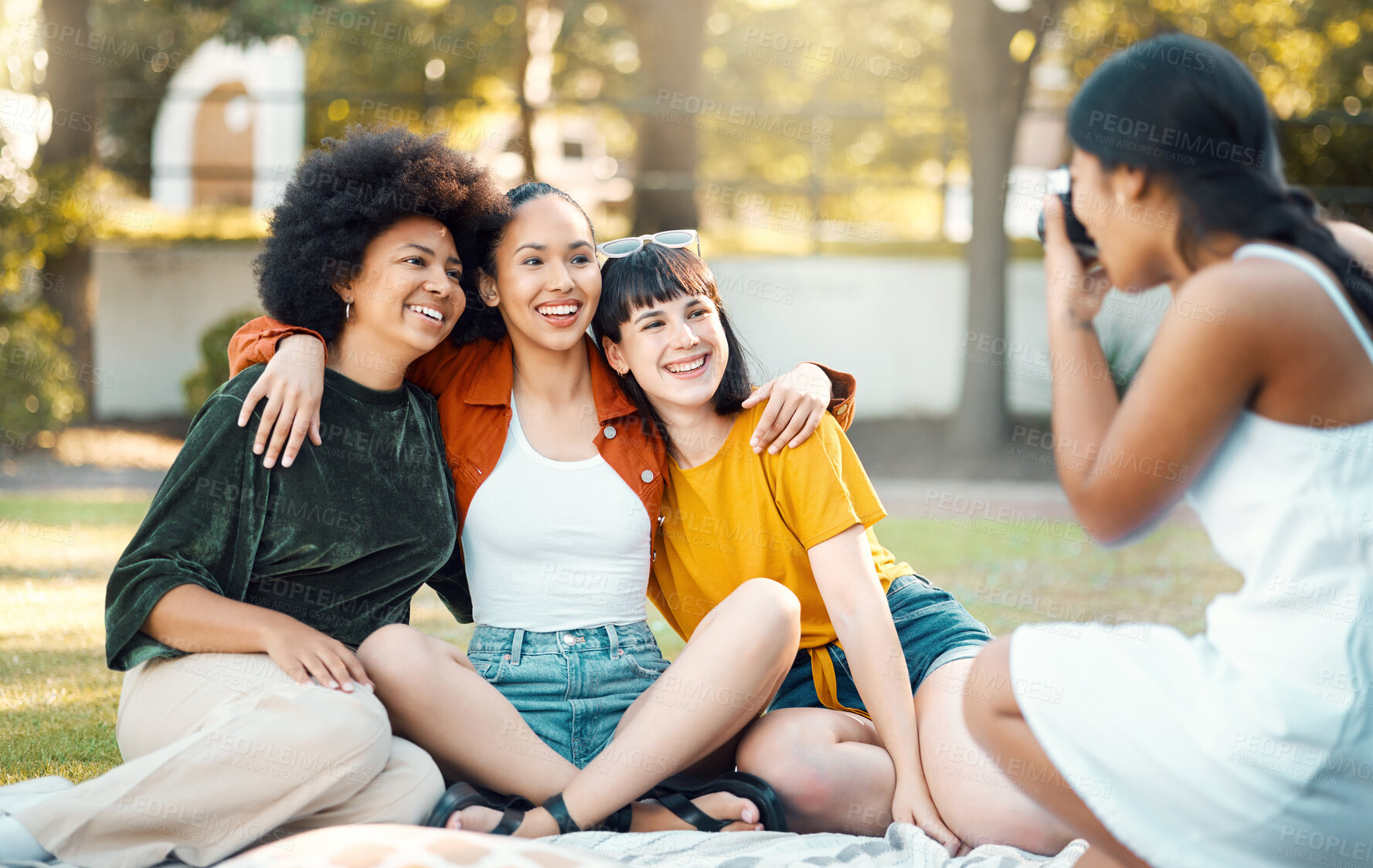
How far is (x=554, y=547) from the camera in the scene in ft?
9.62

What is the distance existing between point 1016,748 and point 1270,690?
442mm

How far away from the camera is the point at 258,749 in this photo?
8.02 feet

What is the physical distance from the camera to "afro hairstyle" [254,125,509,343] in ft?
9.85

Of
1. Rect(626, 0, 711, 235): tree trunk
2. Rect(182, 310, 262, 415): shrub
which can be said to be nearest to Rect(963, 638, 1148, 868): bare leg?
Rect(182, 310, 262, 415): shrub

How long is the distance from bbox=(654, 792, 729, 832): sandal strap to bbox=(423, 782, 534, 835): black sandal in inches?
12.3

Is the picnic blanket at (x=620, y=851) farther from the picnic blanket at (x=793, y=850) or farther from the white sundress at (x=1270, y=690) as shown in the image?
the white sundress at (x=1270, y=690)

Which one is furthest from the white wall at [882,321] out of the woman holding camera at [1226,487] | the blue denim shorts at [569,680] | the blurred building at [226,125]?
the woman holding camera at [1226,487]

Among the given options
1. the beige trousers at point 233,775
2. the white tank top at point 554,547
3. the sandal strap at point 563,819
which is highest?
the white tank top at point 554,547

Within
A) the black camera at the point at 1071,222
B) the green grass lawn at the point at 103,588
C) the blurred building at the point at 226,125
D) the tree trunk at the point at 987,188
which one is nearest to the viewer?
the black camera at the point at 1071,222

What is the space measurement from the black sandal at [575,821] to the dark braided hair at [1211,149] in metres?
1.68

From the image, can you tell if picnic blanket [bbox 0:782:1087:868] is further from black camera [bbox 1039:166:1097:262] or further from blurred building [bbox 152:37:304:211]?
blurred building [bbox 152:37:304:211]

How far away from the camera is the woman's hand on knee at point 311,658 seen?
2.55 metres

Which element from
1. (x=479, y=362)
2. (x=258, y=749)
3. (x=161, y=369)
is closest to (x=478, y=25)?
(x=161, y=369)

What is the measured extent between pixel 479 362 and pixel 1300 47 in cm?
1478
